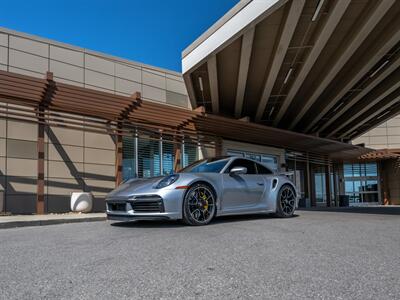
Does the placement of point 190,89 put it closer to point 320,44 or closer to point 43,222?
point 320,44

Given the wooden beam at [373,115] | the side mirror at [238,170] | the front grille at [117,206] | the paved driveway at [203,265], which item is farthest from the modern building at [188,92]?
the paved driveway at [203,265]

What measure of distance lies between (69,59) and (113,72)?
1688 millimetres

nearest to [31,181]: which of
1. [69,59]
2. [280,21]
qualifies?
[69,59]

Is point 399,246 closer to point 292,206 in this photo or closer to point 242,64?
point 292,206

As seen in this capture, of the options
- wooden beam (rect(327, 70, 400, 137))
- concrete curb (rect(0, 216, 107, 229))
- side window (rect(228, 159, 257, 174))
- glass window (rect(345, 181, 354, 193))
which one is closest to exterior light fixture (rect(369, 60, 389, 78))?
wooden beam (rect(327, 70, 400, 137))

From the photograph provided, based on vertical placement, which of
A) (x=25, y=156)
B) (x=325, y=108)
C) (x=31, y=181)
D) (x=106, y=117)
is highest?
(x=325, y=108)

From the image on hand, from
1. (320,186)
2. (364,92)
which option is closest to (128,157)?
(364,92)

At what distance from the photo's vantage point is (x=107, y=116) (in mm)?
12531

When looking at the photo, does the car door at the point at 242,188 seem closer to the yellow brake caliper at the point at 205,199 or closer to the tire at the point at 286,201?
the yellow brake caliper at the point at 205,199

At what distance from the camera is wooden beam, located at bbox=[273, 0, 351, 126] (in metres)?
9.39

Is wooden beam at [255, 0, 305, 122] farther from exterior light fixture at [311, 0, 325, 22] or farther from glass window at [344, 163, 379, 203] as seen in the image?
glass window at [344, 163, 379, 203]

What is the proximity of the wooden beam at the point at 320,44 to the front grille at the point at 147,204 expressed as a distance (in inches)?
255

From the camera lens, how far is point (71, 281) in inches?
112

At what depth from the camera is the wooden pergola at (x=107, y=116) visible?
1031cm
